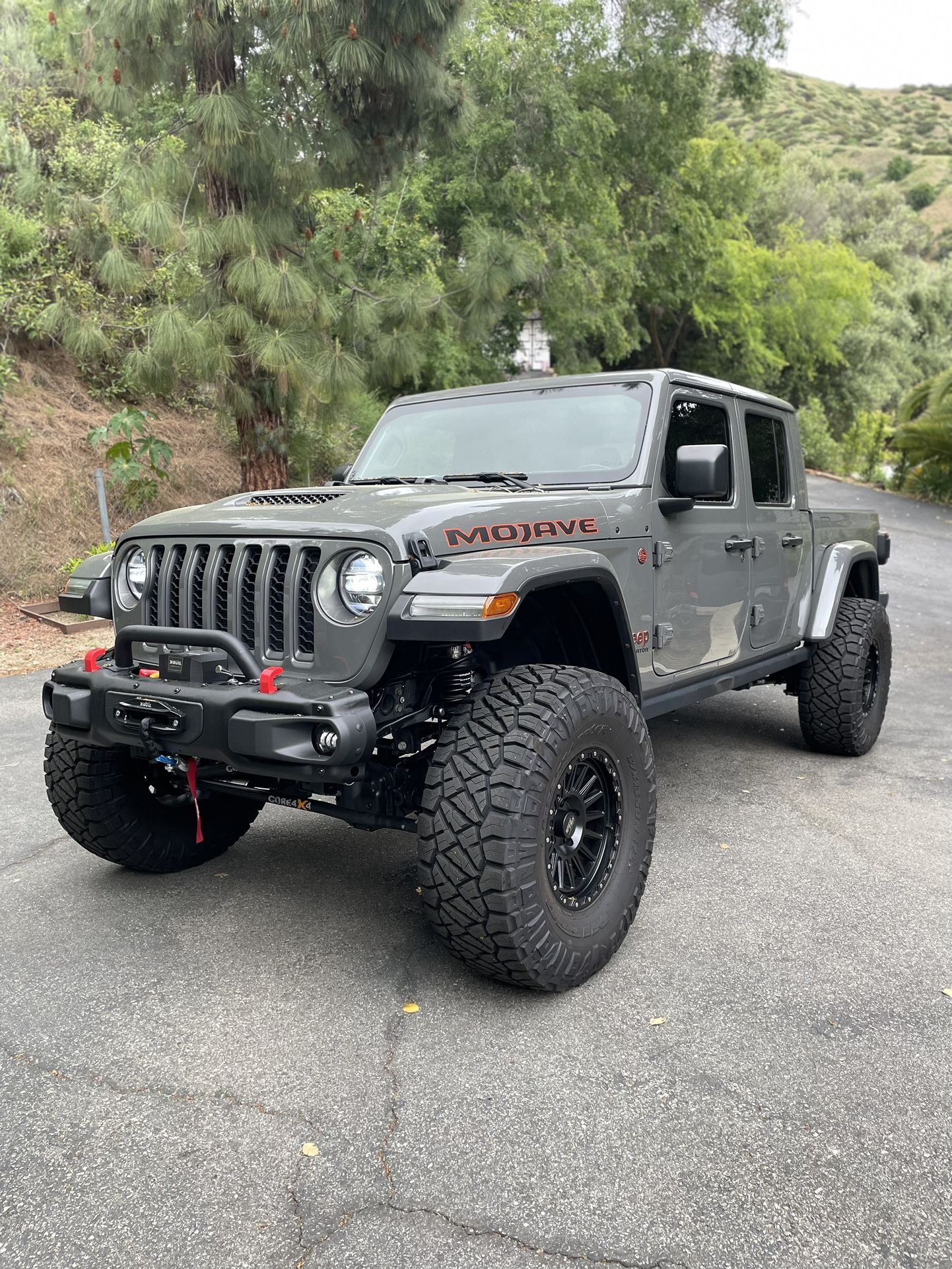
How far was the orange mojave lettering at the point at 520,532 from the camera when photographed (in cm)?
313

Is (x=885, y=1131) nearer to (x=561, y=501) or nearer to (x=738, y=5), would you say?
(x=561, y=501)

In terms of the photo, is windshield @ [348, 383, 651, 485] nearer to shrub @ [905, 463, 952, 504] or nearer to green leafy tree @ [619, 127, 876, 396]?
green leafy tree @ [619, 127, 876, 396]

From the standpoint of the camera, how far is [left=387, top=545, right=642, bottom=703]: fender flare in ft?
9.08

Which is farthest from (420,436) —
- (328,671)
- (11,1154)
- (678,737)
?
(11,1154)

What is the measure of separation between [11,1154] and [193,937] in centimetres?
112

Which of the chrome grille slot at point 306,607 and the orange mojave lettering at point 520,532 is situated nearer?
the chrome grille slot at point 306,607

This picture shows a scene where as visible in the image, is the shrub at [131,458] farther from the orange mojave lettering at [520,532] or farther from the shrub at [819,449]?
the shrub at [819,449]

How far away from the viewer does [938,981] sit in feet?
10.5

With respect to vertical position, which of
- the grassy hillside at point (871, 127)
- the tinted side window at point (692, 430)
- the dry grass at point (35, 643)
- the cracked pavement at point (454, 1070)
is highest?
the grassy hillside at point (871, 127)

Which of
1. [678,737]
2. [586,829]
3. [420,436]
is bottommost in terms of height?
[678,737]

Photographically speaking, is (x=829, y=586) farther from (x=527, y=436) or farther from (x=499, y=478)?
(x=499, y=478)

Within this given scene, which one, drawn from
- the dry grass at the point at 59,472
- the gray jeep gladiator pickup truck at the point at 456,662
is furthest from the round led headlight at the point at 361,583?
the dry grass at the point at 59,472

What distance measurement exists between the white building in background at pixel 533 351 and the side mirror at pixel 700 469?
56.1 feet

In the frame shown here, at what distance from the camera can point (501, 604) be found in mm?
2812
